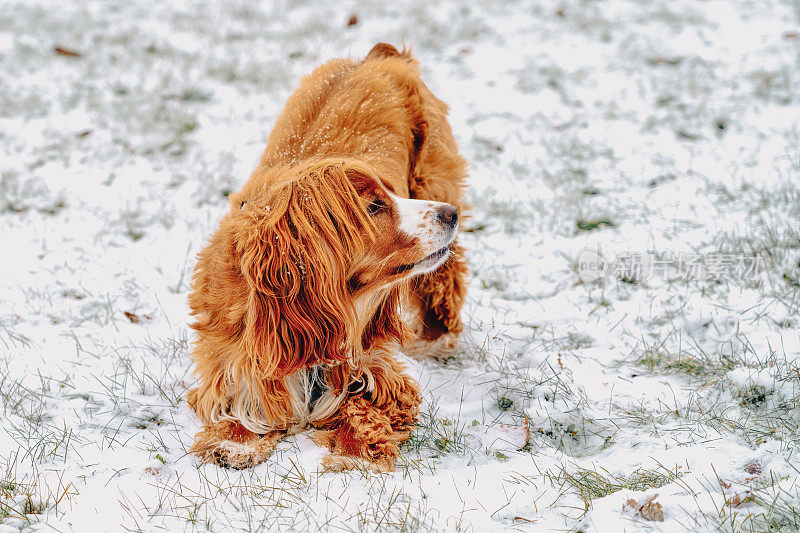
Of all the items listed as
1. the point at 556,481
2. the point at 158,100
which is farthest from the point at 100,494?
the point at 158,100

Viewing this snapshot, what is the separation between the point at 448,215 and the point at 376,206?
0.34 m

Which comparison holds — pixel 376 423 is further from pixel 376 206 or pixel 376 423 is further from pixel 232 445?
pixel 376 206

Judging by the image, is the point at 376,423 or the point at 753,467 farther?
the point at 376,423

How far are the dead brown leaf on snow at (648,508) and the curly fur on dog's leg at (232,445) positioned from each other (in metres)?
1.53

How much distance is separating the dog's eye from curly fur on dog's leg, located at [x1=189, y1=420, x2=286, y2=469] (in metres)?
1.15

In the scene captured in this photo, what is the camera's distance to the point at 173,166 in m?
6.30

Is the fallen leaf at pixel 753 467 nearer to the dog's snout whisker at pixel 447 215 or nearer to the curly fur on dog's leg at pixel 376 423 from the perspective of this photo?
the curly fur on dog's leg at pixel 376 423

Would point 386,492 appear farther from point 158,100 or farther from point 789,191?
point 158,100

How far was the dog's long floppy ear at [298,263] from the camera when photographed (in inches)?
105

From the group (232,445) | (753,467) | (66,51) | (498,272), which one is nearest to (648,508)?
(753,467)

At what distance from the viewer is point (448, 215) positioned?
2.98m

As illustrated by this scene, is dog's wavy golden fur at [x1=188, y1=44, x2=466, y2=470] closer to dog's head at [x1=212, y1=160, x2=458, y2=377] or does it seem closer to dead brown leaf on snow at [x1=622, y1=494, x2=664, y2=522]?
dog's head at [x1=212, y1=160, x2=458, y2=377]

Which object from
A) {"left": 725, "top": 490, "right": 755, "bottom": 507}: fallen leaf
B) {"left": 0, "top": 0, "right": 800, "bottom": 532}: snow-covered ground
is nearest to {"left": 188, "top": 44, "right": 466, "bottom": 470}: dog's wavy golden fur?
{"left": 0, "top": 0, "right": 800, "bottom": 532}: snow-covered ground

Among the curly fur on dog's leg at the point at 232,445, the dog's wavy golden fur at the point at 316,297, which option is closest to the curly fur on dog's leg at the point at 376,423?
the dog's wavy golden fur at the point at 316,297
